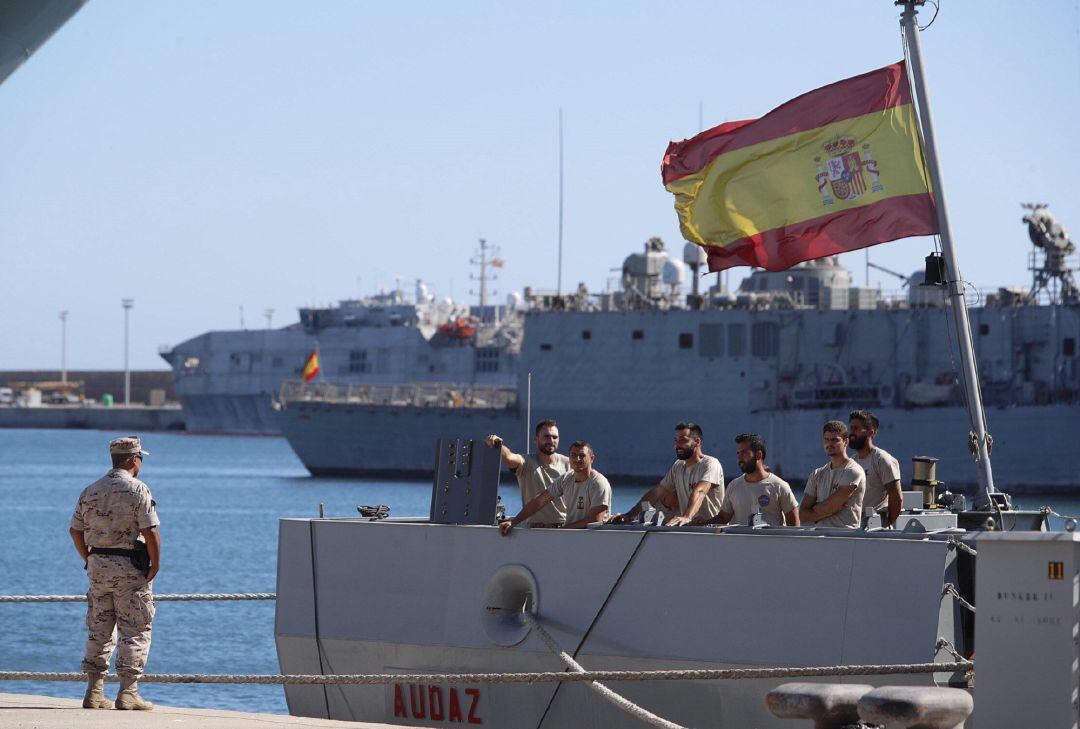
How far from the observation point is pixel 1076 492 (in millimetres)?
53562

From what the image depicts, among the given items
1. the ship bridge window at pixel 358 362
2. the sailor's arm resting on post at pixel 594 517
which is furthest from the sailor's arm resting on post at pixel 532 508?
the ship bridge window at pixel 358 362

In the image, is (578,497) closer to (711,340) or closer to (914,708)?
(914,708)

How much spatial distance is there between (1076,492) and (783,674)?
1868 inches

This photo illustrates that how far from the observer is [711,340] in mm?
59656

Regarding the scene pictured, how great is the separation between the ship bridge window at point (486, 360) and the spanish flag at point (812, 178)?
294ft

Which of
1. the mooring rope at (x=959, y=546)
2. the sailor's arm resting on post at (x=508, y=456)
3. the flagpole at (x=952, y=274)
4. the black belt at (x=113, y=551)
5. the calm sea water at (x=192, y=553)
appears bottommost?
the calm sea water at (x=192, y=553)

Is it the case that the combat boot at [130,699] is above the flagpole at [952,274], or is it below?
below

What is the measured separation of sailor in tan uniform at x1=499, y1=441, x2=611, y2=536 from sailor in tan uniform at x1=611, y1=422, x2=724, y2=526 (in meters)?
0.26

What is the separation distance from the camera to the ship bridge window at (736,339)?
59500 mm

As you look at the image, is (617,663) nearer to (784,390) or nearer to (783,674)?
(783,674)

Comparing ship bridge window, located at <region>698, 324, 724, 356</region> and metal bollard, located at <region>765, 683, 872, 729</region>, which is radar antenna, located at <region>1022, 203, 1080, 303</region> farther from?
metal bollard, located at <region>765, 683, 872, 729</region>

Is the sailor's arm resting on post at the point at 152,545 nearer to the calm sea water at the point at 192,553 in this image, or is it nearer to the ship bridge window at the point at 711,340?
the calm sea water at the point at 192,553

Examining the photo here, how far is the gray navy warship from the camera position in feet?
181

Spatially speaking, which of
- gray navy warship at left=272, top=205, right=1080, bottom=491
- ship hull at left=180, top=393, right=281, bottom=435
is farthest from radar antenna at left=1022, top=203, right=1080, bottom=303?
ship hull at left=180, top=393, right=281, bottom=435
